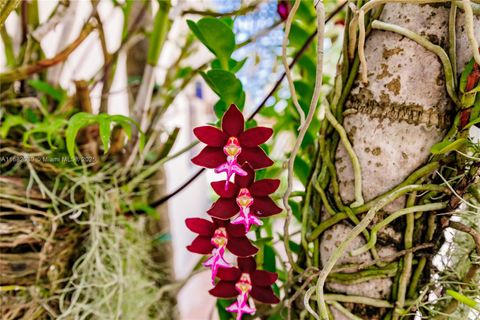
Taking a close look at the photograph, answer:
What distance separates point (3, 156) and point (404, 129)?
1.44ft

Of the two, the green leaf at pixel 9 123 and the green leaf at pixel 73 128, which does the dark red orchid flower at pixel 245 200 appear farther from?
the green leaf at pixel 9 123

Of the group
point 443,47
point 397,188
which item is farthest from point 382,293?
point 443,47

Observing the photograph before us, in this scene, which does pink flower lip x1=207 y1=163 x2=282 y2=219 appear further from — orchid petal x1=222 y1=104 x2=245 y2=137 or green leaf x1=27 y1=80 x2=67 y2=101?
→ green leaf x1=27 y1=80 x2=67 y2=101

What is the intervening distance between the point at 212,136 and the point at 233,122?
0.02 meters

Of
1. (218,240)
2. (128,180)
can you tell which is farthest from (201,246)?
(128,180)

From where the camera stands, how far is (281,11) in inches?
21.0

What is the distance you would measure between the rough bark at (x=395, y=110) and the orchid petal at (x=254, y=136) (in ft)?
0.27

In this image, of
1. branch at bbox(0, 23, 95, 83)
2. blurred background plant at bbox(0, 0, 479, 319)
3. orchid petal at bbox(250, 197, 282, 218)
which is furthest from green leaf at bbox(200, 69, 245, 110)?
branch at bbox(0, 23, 95, 83)

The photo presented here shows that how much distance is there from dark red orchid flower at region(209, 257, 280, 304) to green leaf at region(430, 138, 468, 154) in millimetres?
177

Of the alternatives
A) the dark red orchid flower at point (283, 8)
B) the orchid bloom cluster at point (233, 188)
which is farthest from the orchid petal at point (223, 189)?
the dark red orchid flower at point (283, 8)

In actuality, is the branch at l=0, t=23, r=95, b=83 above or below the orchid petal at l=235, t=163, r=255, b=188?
above

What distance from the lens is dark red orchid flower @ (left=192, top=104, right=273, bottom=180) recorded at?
0.34 meters

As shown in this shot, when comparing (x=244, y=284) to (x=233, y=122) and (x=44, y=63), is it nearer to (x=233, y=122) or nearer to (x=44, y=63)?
(x=233, y=122)

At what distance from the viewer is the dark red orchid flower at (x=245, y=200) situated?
1.13 feet
